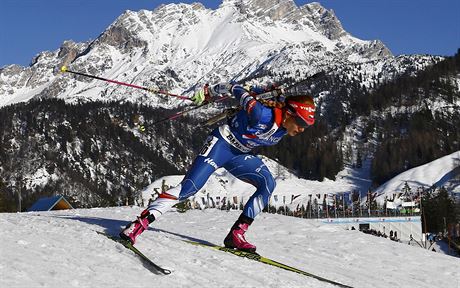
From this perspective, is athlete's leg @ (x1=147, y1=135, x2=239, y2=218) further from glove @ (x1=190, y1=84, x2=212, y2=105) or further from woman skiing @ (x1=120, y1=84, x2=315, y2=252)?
glove @ (x1=190, y1=84, x2=212, y2=105)

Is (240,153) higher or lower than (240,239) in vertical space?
higher

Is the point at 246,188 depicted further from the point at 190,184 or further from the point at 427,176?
the point at 190,184

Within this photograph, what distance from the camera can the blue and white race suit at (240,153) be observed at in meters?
8.09

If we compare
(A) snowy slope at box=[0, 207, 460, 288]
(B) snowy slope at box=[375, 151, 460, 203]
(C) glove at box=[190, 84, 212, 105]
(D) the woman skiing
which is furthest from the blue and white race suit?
(B) snowy slope at box=[375, 151, 460, 203]

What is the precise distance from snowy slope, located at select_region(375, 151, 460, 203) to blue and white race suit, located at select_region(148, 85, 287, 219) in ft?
359

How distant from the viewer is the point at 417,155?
166 metres

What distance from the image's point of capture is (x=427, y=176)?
125062 mm

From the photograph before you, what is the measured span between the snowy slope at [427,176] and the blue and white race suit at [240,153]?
359 feet

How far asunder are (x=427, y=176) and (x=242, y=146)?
123143 mm

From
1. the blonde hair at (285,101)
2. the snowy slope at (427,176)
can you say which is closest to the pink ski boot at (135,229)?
the blonde hair at (285,101)

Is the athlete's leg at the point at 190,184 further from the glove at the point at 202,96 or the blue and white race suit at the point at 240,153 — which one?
the glove at the point at 202,96

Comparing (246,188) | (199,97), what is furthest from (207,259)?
(246,188)

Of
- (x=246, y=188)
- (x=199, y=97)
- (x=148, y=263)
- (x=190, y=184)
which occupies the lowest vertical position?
(x=148, y=263)

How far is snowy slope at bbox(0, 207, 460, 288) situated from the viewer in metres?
6.23
